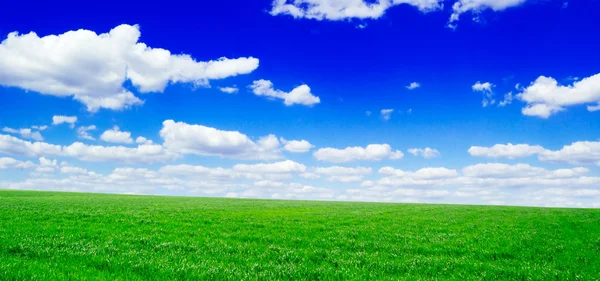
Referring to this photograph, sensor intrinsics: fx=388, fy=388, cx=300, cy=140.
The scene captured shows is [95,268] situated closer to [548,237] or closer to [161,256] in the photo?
[161,256]

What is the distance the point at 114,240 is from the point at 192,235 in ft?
13.8

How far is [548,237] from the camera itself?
24.0 metres

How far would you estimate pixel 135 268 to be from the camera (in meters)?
12.5

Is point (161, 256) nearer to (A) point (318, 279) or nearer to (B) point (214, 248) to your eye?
(B) point (214, 248)

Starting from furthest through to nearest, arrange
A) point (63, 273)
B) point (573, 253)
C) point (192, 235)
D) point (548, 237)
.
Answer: point (548, 237)
point (192, 235)
point (573, 253)
point (63, 273)

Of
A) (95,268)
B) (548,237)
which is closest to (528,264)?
(548,237)

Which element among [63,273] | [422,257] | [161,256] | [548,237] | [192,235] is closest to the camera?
[63,273]

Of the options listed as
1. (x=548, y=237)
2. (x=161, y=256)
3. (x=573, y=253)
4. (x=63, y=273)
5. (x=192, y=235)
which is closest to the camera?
(x=63, y=273)

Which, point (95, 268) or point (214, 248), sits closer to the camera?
point (95, 268)

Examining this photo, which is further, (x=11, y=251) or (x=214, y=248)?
(x=214, y=248)

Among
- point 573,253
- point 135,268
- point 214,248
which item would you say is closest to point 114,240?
point 214,248

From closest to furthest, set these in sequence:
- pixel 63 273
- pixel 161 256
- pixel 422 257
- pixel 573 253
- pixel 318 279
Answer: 1. pixel 63 273
2. pixel 318 279
3. pixel 161 256
4. pixel 422 257
5. pixel 573 253

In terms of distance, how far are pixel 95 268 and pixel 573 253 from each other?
65.2 ft

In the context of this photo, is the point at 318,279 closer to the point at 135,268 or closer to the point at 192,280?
the point at 192,280
